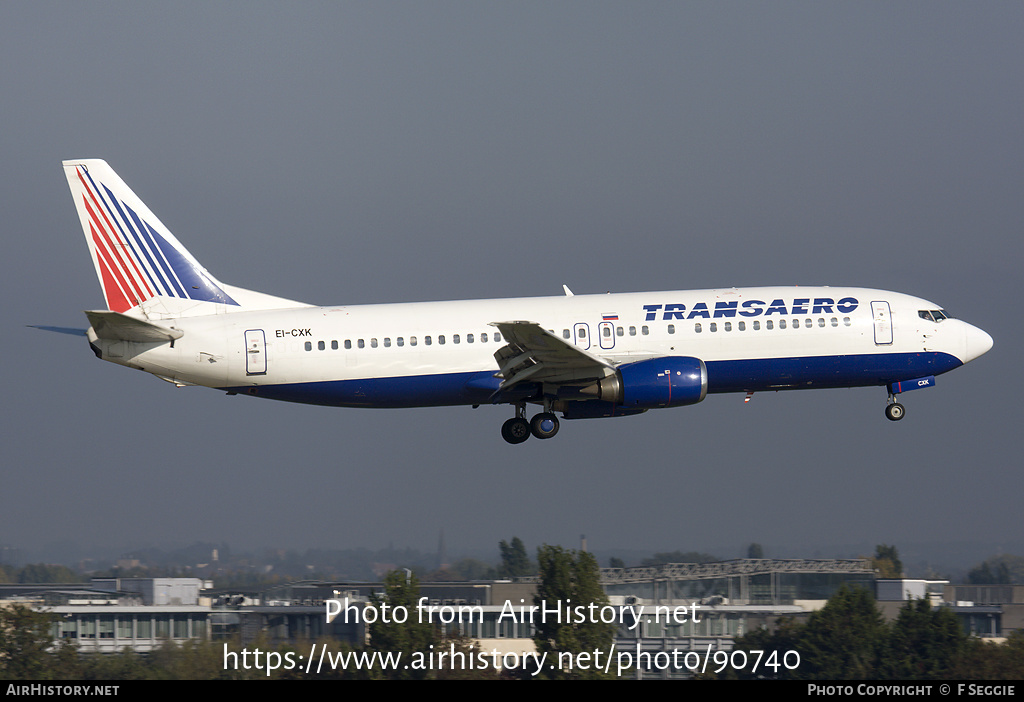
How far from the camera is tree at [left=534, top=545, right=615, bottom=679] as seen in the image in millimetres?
57131

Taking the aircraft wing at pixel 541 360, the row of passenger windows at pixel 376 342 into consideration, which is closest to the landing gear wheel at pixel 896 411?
the aircraft wing at pixel 541 360

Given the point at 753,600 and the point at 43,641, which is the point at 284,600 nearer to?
the point at 43,641

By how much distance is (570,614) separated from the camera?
61812 mm

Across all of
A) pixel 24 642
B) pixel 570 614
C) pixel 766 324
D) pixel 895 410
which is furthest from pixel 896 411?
pixel 24 642

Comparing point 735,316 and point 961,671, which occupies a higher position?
point 735,316

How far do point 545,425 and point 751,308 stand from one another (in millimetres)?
8784

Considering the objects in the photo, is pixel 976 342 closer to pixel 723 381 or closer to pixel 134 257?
pixel 723 381

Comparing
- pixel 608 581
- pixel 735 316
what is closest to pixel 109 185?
pixel 735 316

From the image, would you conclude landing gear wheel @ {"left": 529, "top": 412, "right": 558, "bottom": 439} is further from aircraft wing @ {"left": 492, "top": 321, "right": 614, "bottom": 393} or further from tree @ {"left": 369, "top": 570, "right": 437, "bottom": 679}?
tree @ {"left": 369, "top": 570, "right": 437, "bottom": 679}

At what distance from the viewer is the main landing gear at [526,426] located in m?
42.7

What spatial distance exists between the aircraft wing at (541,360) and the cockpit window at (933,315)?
13.0m

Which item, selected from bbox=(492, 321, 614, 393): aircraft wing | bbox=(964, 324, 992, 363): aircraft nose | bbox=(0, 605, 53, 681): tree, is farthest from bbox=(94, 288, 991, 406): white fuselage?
bbox=(0, 605, 53, 681): tree

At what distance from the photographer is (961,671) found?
58594mm
